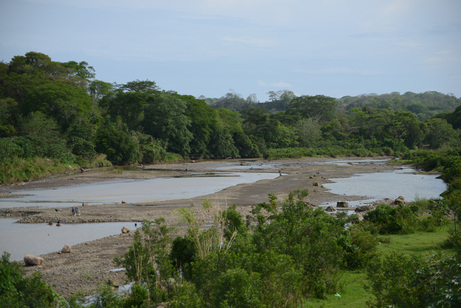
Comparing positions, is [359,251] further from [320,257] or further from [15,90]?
A: [15,90]

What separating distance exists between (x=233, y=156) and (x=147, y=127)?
63.1ft

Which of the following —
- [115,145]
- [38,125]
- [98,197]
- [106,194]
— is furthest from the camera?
[115,145]

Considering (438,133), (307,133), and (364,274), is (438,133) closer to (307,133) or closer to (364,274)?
(307,133)

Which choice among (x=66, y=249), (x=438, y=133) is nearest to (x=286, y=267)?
(x=66, y=249)

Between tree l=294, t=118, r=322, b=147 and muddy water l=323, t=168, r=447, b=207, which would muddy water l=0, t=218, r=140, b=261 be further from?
Answer: tree l=294, t=118, r=322, b=147

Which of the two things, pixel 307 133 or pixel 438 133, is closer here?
pixel 438 133

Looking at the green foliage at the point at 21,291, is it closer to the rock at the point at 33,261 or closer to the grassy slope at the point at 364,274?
the grassy slope at the point at 364,274

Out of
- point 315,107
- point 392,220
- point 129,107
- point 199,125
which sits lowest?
point 392,220

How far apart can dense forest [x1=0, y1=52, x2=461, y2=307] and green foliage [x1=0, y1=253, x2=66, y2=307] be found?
0.03 m

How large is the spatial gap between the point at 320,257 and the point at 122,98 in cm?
6693

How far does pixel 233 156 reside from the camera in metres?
82.6

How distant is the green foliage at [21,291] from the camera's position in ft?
20.4

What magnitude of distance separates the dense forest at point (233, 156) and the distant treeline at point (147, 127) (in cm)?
23

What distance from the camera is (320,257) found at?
8367 millimetres
